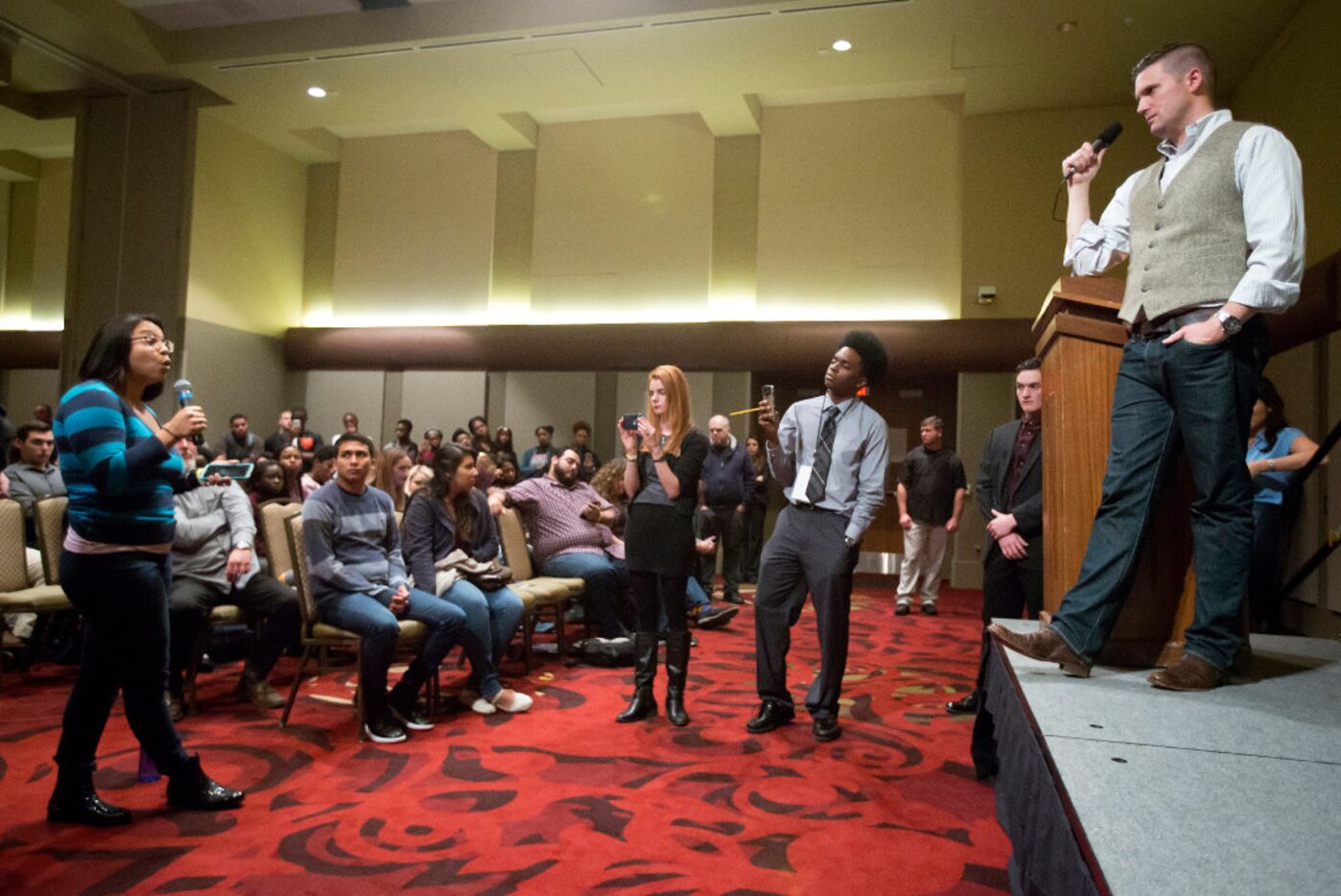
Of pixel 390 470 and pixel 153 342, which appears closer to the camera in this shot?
pixel 153 342

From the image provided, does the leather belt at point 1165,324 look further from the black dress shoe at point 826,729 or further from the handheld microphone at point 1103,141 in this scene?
the black dress shoe at point 826,729

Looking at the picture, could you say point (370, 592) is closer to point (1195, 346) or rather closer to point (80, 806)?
point (80, 806)

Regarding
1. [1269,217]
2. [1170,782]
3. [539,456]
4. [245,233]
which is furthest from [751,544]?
[1170,782]

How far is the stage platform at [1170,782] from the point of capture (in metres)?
1.05

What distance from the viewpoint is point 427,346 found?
1012 centimetres

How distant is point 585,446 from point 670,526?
232 inches

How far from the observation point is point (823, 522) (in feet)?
11.3

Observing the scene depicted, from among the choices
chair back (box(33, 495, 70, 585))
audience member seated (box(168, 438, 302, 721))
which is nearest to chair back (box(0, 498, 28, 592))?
chair back (box(33, 495, 70, 585))

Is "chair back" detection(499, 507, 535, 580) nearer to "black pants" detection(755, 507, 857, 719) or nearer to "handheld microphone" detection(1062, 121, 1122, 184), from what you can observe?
"black pants" detection(755, 507, 857, 719)

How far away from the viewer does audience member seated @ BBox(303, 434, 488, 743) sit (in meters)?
3.47

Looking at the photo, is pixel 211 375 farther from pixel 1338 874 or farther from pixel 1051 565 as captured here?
pixel 1338 874

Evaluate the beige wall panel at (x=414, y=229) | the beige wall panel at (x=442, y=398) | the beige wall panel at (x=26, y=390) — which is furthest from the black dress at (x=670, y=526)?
the beige wall panel at (x=26, y=390)

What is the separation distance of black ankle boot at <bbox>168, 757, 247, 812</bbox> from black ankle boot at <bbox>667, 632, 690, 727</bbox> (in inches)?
65.2

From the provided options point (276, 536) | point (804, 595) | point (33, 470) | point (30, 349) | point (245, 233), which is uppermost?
point (245, 233)
